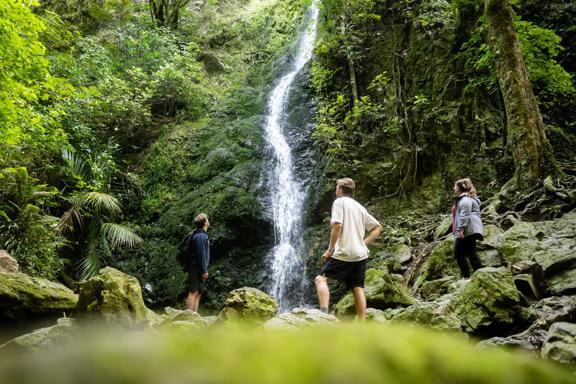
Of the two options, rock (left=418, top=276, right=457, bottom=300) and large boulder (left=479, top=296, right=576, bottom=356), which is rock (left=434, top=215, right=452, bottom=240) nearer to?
rock (left=418, top=276, right=457, bottom=300)

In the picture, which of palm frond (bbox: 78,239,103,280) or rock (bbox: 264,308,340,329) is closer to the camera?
rock (bbox: 264,308,340,329)

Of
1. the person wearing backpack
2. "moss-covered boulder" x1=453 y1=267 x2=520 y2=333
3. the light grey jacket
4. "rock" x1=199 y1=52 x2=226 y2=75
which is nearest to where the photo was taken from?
"moss-covered boulder" x1=453 y1=267 x2=520 y2=333

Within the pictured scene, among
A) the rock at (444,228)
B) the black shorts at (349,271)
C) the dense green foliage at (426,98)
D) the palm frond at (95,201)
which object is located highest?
the dense green foliage at (426,98)

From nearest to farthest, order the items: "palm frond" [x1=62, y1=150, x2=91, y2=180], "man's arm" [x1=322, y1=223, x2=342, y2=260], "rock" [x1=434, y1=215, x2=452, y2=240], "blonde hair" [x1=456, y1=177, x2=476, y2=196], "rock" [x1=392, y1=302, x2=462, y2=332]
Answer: "rock" [x1=392, y1=302, x2=462, y2=332] → "man's arm" [x1=322, y1=223, x2=342, y2=260] → "blonde hair" [x1=456, y1=177, x2=476, y2=196] → "rock" [x1=434, y1=215, x2=452, y2=240] → "palm frond" [x1=62, y1=150, x2=91, y2=180]

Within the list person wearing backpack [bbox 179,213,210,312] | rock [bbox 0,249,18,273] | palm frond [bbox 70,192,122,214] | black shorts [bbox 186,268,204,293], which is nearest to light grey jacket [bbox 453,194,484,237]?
person wearing backpack [bbox 179,213,210,312]

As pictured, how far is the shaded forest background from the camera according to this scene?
9422mm

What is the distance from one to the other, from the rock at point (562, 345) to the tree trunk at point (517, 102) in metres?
6.16

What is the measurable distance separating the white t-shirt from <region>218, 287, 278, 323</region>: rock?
124 centimetres

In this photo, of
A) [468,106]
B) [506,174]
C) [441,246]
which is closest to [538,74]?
[468,106]

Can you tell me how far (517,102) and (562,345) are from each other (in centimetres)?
701

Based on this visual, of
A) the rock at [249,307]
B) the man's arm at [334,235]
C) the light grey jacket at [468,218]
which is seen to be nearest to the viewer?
the man's arm at [334,235]

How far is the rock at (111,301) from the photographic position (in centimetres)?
445

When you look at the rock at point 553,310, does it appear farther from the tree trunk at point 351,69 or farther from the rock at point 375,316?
the tree trunk at point 351,69

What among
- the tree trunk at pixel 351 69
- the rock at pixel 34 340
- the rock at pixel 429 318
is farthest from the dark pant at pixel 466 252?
the tree trunk at pixel 351 69
